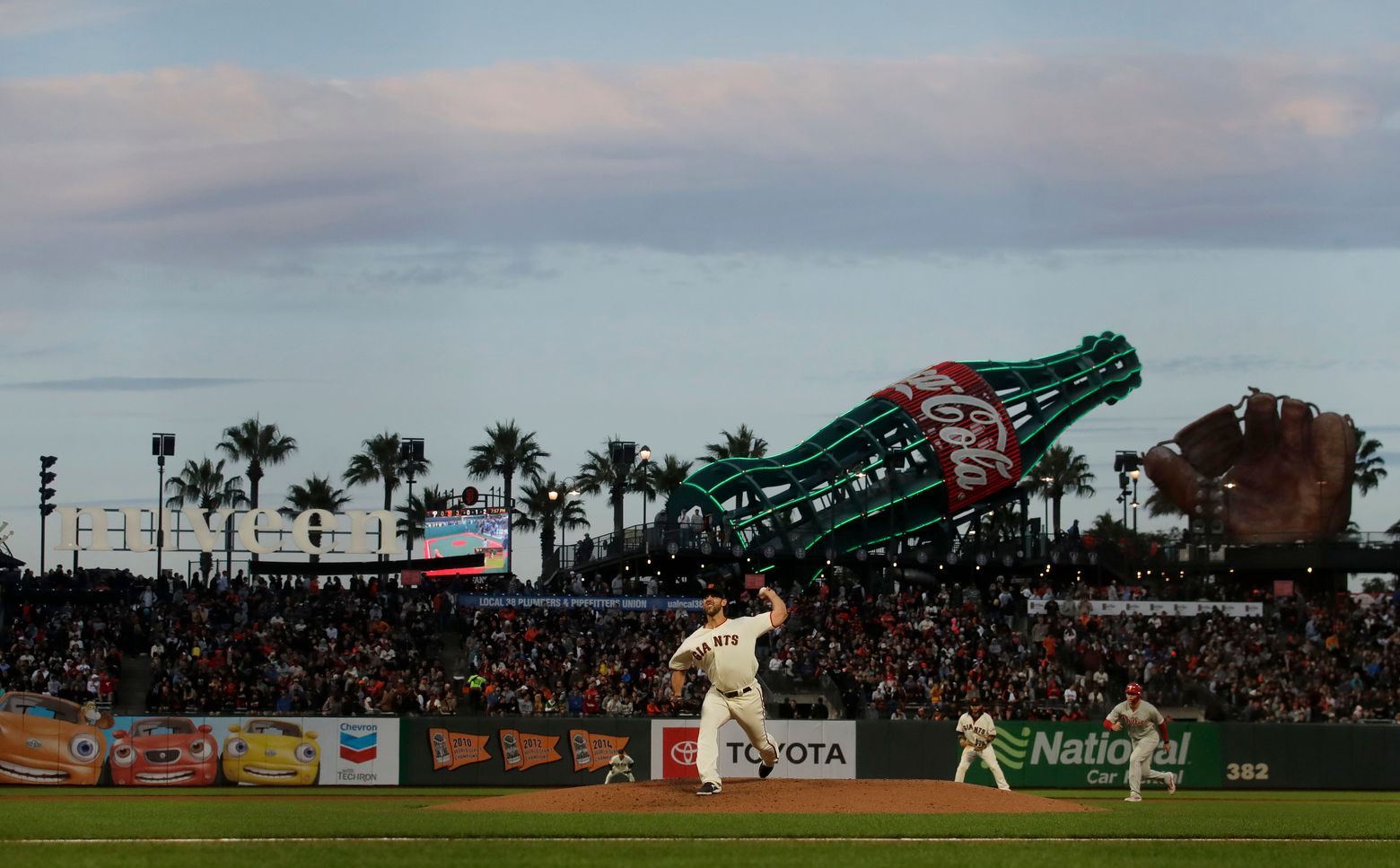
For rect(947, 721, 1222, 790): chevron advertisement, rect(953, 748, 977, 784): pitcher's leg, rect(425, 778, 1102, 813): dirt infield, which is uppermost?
rect(425, 778, 1102, 813): dirt infield

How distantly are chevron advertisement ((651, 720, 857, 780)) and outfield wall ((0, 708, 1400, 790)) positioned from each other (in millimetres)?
23

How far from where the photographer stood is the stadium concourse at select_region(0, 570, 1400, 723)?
3709 centimetres

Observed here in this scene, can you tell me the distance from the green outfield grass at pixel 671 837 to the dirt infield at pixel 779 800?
1.24 feet

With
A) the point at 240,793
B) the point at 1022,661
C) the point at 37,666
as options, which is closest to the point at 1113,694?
the point at 1022,661

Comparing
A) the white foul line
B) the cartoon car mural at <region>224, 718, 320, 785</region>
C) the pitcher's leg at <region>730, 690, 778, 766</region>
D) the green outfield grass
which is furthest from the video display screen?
the white foul line

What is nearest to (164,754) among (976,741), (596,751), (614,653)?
(596,751)

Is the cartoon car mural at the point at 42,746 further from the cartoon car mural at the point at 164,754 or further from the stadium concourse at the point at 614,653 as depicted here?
the stadium concourse at the point at 614,653

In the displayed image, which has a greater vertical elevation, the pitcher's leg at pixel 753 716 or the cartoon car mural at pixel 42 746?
the pitcher's leg at pixel 753 716

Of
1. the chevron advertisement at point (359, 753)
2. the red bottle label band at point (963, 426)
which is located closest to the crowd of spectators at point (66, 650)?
the chevron advertisement at point (359, 753)

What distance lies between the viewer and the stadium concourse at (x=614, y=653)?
1460 inches

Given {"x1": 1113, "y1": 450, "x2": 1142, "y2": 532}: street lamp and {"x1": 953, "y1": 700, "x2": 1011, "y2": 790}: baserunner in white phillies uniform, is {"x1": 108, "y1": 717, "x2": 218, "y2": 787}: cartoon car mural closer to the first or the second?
{"x1": 953, "y1": 700, "x2": 1011, "y2": 790}: baserunner in white phillies uniform

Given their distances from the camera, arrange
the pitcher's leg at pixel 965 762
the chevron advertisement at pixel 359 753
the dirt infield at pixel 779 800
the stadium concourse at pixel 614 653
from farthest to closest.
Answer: the stadium concourse at pixel 614 653 < the chevron advertisement at pixel 359 753 < the pitcher's leg at pixel 965 762 < the dirt infield at pixel 779 800

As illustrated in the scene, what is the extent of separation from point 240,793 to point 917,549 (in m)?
32.5

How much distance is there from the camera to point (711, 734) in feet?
56.0
